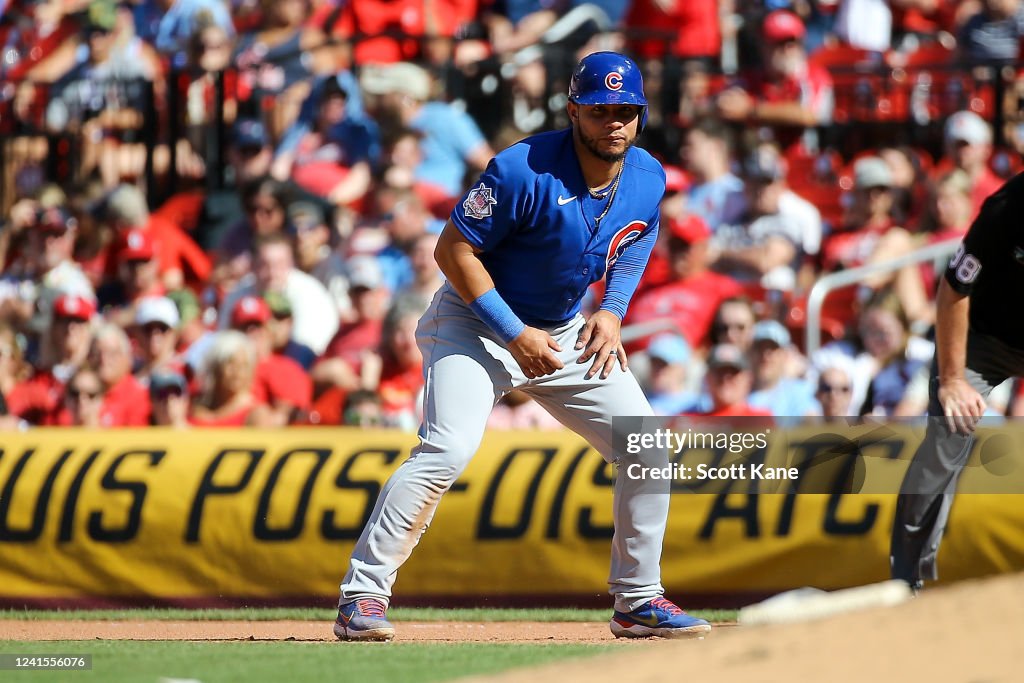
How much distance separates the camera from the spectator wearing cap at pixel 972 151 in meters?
9.85

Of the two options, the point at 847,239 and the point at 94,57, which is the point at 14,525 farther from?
the point at 94,57

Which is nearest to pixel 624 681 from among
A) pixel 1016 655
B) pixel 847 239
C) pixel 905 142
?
pixel 1016 655

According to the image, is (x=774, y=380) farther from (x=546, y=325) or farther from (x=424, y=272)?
(x=546, y=325)

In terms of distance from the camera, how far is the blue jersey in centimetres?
545

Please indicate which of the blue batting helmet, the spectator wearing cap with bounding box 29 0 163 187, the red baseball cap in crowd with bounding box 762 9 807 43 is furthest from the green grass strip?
the spectator wearing cap with bounding box 29 0 163 187

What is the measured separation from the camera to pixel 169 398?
8781 mm

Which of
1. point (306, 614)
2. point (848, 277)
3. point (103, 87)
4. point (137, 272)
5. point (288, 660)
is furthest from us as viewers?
point (103, 87)

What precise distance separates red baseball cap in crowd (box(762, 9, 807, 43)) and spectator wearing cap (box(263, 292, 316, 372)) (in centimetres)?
383

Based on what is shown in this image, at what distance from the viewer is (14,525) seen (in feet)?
24.7

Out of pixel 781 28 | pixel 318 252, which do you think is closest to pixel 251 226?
pixel 318 252

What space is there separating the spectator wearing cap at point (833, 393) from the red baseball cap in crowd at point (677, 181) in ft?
6.49

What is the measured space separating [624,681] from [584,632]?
235cm

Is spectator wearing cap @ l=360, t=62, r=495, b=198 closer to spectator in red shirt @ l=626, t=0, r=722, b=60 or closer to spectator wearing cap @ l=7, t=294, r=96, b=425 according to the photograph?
spectator in red shirt @ l=626, t=0, r=722, b=60

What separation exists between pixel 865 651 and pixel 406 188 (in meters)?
7.05
